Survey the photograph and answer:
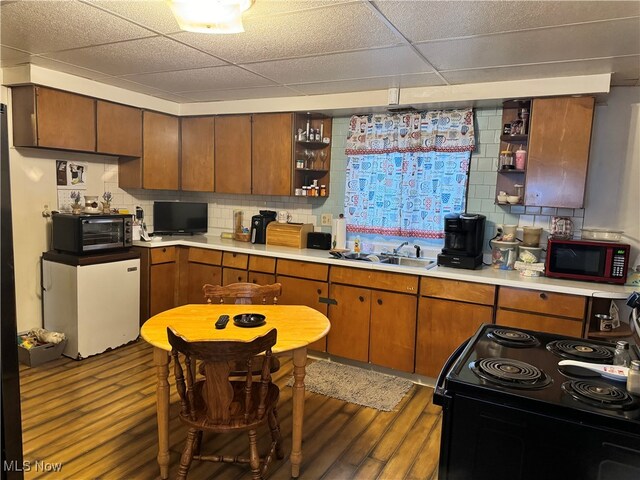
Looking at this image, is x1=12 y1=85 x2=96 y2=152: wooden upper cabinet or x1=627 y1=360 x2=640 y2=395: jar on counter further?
x1=12 y1=85 x2=96 y2=152: wooden upper cabinet

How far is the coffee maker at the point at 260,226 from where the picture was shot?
178 inches

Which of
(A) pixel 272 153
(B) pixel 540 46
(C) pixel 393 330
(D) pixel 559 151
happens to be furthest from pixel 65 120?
(D) pixel 559 151

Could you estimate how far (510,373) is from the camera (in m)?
1.42

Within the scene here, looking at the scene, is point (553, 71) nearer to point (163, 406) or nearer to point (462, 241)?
point (462, 241)

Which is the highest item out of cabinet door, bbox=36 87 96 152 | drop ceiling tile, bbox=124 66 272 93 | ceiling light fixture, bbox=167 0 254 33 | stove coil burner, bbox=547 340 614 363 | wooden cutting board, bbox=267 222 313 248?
drop ceiling tile, bbox=124 66 272 93

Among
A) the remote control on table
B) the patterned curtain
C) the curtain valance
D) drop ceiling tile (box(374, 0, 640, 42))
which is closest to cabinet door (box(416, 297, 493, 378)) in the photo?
the patterned curtain

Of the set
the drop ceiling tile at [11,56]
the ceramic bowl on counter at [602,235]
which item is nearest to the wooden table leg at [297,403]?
the ceramic bowl on counter at [602,235]

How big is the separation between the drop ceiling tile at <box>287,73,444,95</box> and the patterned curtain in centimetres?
42

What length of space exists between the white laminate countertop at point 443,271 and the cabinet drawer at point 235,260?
2.1 inches

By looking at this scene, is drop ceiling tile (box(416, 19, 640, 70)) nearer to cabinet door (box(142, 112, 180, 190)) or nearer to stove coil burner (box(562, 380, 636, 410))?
stove coil burner (box(562, 380, 636, 410))

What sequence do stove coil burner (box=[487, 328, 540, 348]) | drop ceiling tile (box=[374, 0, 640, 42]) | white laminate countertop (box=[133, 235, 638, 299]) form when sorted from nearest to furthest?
stove coil burner (box=[487, 328, 540, 348])
drop ceiling tile (box=[374, 0, 640, 42])
white laminate countertop (box=[133, 235, 638, 299])

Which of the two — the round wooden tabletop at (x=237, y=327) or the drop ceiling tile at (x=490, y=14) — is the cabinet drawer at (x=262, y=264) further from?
the drop ceiling tile at (x=490, y=14)

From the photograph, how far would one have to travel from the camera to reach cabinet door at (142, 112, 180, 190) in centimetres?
443

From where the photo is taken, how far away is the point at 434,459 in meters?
2.52
